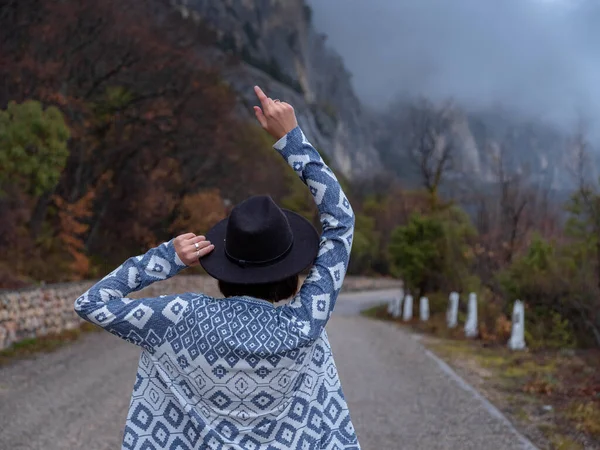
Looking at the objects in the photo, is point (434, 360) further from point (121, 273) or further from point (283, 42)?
point (283, 42)

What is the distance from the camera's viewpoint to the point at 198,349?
223 centimetres

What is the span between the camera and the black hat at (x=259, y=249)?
89.5 inches

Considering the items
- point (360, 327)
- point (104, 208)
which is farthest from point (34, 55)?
point (360, 327)

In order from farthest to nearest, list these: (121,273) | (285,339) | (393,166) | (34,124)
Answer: (393,166) < (34,124) < (121,273) < (285,339)

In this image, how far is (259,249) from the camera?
2.28m

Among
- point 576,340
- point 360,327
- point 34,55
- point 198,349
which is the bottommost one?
point 360,327

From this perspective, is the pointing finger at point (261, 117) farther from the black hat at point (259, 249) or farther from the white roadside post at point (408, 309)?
the white roadside post at point (408, 309)

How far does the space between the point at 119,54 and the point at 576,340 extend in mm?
16481

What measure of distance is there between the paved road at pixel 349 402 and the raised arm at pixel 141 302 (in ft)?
14.6

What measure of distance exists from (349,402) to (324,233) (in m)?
6.69

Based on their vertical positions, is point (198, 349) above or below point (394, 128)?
below

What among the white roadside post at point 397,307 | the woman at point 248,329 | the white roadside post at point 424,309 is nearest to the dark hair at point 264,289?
the woman at point 248,329

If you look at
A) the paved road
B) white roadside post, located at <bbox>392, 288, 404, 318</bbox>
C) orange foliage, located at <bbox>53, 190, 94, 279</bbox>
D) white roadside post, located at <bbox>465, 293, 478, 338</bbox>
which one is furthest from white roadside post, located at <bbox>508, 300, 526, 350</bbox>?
white roadside post, located at <bbox>392, 288, 404, 318</bbox>

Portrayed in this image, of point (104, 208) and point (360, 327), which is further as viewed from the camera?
point (104, 208)
